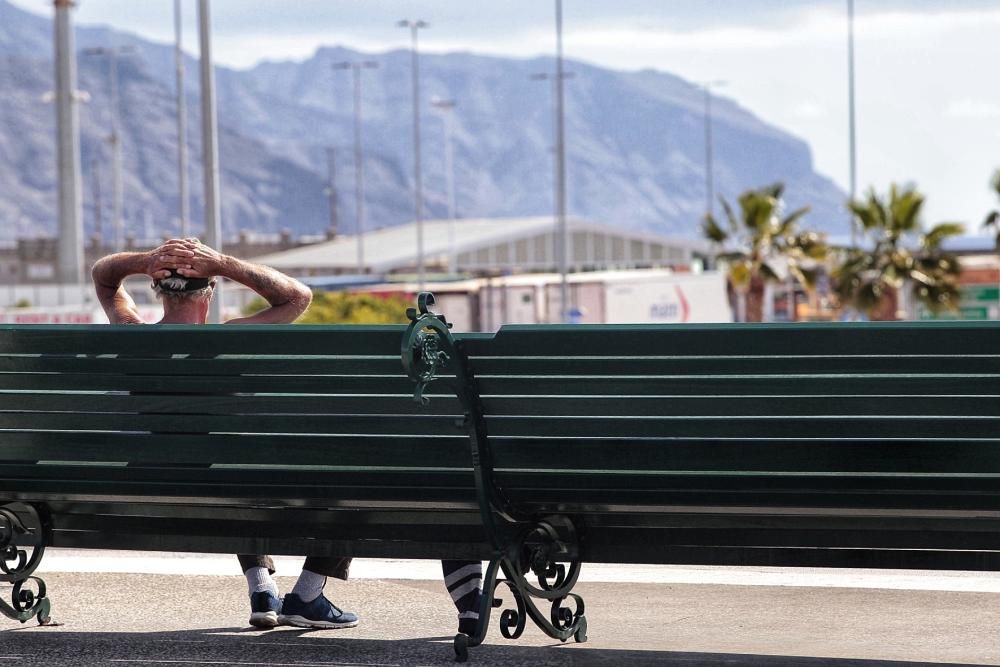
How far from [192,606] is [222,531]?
0.97 meters

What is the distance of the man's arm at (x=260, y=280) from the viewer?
16.8 ft

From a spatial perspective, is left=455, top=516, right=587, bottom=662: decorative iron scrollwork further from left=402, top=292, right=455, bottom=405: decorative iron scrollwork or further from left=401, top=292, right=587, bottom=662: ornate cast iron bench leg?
left=402, top=292, right=455, bottom=405: decorative iron scrollwork

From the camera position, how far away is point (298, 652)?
4.95 m

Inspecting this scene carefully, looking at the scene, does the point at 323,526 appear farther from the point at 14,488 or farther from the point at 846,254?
the point at 846,254

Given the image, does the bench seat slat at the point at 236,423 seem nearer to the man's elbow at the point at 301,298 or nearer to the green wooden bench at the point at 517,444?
the green wooden bench at the point at 517,444

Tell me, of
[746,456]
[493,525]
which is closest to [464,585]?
[493,525]

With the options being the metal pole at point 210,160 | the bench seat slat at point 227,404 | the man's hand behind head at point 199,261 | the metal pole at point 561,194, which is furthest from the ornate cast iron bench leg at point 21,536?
the metal pole at point 561,194

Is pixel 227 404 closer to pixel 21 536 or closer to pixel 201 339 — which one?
pixel 201 339

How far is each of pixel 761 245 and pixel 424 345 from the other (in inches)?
1957

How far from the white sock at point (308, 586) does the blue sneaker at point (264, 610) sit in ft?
0.38

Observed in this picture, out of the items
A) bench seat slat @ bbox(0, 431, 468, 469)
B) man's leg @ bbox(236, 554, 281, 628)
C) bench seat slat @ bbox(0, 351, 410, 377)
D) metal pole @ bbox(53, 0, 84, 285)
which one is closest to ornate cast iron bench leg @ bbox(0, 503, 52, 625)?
bench seat slat @ bbox(0, 431, 468, 469)

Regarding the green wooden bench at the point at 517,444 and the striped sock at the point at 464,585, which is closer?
the green wooden bench at the point at 517,444

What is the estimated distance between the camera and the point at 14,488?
16.6 feet

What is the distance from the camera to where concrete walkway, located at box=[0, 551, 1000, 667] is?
191 inches
